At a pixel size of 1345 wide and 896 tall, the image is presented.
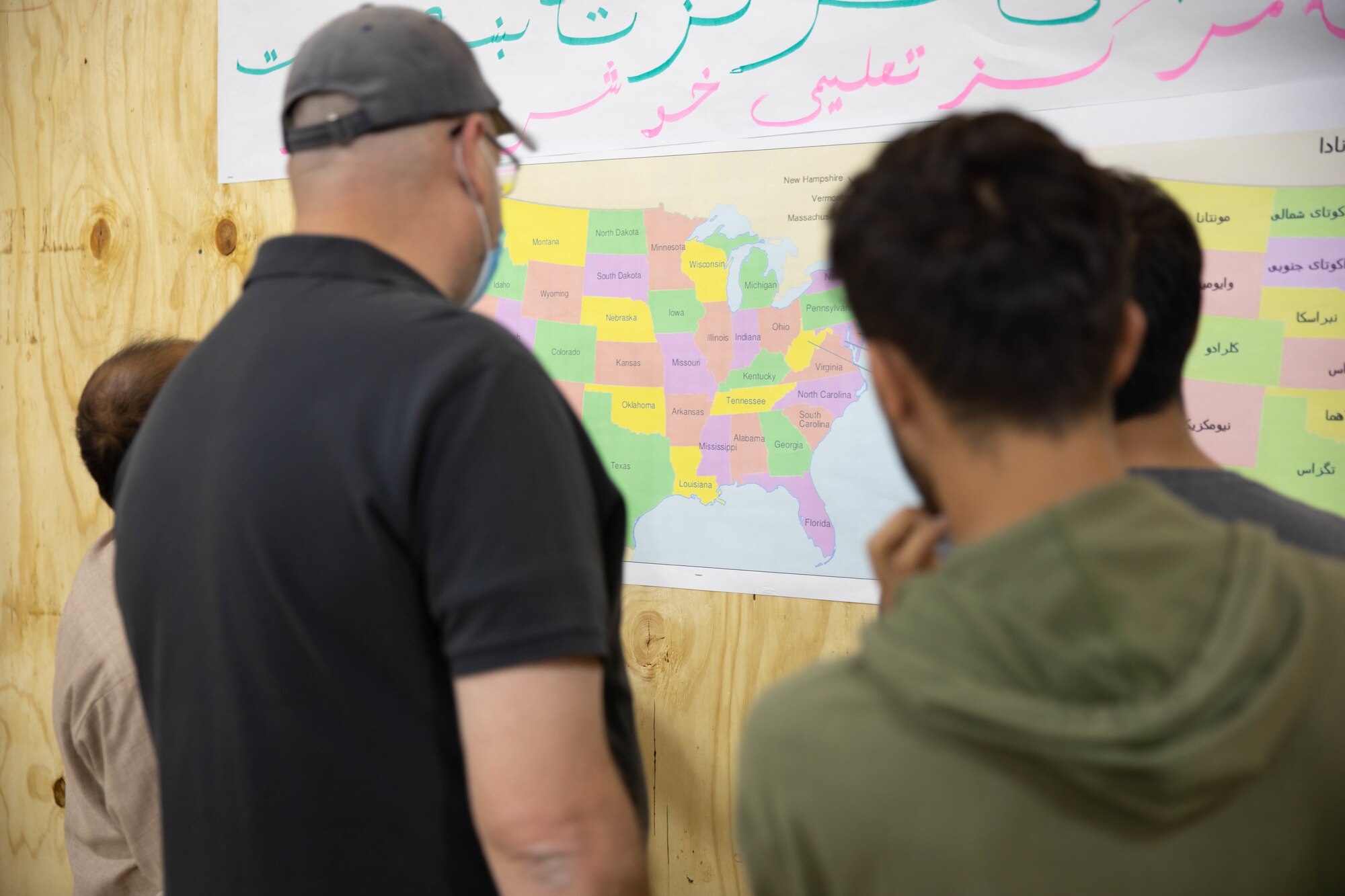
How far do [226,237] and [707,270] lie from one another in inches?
41.3

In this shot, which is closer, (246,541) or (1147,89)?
(246,541)

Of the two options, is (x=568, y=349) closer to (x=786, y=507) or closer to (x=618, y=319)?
(x=618, y=319)

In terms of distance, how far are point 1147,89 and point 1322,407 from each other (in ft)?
1.61

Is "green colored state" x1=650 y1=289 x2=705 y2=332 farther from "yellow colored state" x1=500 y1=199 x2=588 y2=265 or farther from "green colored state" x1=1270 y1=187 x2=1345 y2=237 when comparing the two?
"green colored state" x1=1270 y1=187 x2=1345 y2=237

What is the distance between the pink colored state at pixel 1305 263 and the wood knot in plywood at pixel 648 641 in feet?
3.42

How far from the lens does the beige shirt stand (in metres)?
1.07

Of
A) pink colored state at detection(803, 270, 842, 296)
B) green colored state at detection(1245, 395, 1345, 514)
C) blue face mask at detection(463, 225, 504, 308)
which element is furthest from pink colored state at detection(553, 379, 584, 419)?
green colored state at detection(1245, 395, 1345, 514)

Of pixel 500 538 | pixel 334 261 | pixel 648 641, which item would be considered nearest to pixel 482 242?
pixel 334 261

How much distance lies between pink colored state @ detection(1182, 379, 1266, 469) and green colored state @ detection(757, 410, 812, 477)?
Result: 1.78ft

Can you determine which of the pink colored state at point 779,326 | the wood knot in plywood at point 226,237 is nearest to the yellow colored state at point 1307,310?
the pink colored state at point 779,326

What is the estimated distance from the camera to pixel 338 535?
0.66 metres

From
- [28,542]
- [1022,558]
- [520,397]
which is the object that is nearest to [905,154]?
[1022,558]

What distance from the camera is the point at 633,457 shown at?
1590 millimetres

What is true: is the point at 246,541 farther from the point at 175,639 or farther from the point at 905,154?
the point at 905,154
